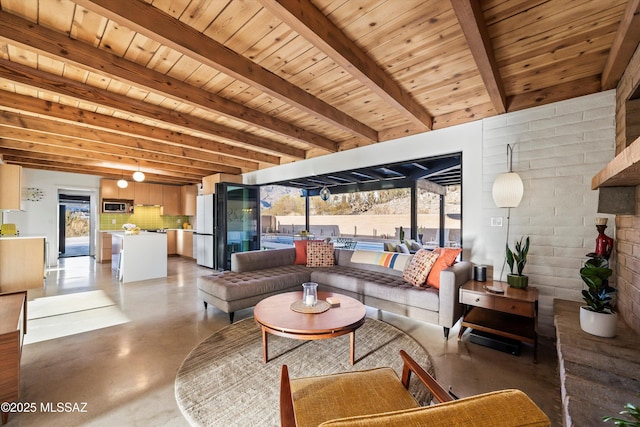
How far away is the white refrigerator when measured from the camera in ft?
21.2

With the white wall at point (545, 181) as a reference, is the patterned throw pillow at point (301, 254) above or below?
below

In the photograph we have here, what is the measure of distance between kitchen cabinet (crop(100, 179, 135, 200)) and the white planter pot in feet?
31.3

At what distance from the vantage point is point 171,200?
28.0 ft

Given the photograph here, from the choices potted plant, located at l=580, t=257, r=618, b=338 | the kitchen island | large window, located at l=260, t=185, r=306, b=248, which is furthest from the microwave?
potted plant, located at l=580, t=257, r=618, b=338

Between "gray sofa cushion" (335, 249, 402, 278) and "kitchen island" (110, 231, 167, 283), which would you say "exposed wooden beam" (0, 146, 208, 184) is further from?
"gray sofa cushion" (335, 249, 402, 278)

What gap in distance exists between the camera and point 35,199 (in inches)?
255

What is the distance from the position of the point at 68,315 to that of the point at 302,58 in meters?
4.11

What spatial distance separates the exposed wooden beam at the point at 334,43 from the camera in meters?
1.50

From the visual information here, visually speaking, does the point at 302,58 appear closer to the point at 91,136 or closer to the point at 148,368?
the point at 148,368

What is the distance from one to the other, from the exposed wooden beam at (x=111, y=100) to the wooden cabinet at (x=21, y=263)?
3.79 metres

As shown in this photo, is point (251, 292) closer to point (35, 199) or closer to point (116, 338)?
point (116, 338)

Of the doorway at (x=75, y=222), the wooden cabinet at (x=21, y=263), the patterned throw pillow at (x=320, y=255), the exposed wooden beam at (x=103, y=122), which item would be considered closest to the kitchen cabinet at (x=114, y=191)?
the doorway at (x=75, y=222)

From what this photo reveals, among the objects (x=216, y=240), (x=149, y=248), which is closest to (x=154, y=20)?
(x=149, y=248)

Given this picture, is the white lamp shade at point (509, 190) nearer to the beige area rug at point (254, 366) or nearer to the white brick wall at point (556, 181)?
the white brick wall at point (556, 181)
